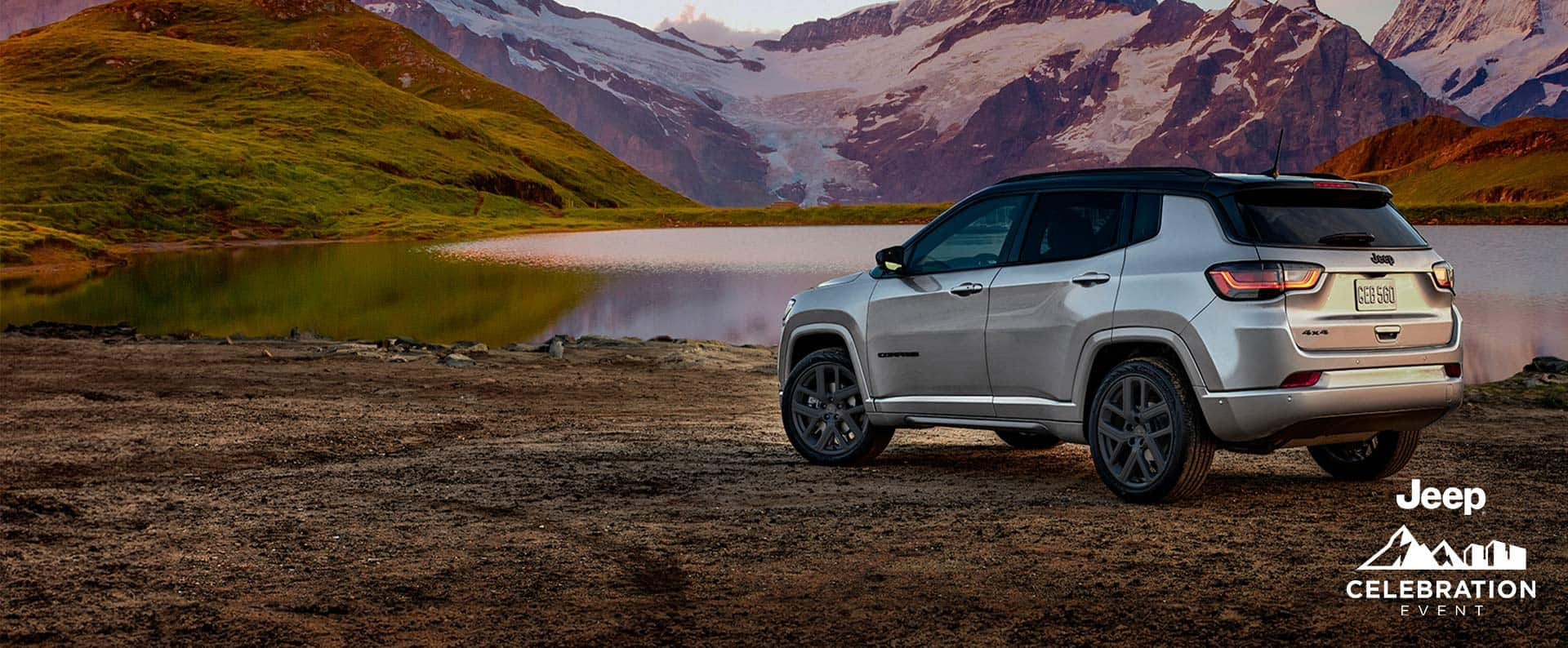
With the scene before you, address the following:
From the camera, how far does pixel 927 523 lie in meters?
8.50

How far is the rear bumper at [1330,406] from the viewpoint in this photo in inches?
319

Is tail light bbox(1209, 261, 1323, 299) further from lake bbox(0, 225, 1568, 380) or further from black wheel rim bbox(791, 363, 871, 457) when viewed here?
lake bbox(0, 225, 1568, 380)

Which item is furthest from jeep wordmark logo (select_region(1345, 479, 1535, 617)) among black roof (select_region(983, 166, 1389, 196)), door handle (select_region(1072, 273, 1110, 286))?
door handle (select_region(1072, 273, 1110, 286))

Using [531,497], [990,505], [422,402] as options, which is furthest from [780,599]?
[422,402]

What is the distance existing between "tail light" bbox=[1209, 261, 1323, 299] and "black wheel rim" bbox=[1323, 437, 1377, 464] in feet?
7.43

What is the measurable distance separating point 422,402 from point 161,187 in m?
139

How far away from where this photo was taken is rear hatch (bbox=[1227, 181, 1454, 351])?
8133mm

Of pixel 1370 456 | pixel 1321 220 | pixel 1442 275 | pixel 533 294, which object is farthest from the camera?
pixel 533 294

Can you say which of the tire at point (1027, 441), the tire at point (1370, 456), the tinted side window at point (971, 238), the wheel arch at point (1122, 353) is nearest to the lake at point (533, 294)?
the tire at point (1027, 441)

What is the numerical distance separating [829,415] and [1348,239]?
14.8ft

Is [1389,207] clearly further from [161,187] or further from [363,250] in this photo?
[161,187]

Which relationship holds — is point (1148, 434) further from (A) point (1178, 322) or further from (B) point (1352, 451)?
(B) point (1352, 451)

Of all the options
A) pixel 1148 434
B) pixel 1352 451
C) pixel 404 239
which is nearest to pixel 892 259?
pixel 1148 434

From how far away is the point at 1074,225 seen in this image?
9.49m
